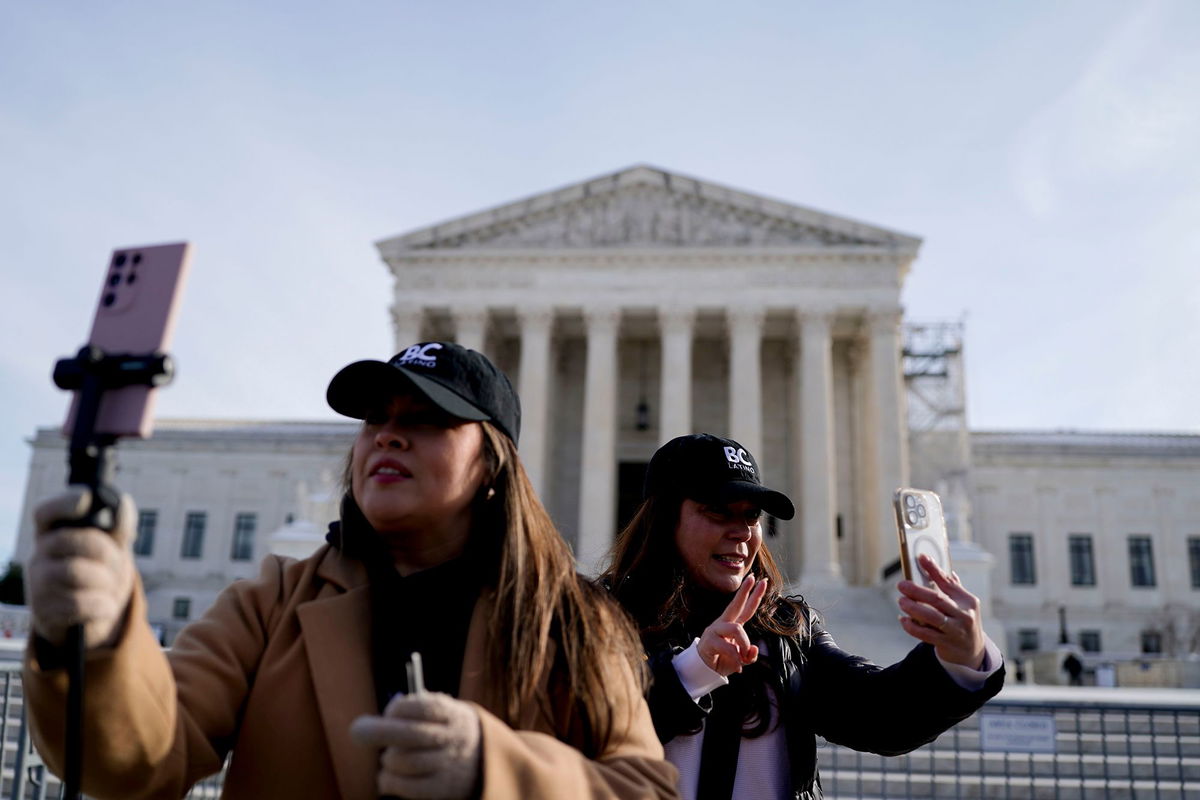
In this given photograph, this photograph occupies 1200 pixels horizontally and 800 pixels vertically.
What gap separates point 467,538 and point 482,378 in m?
0.41

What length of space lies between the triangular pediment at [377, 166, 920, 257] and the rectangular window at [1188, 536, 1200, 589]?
26.4 meters

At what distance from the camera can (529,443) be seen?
111 ft

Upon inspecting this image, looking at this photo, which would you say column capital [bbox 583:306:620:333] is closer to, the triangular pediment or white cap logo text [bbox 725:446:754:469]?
the triangular pediment

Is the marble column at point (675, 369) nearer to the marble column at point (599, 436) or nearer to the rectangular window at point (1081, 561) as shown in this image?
the marble column at point (599, 436)

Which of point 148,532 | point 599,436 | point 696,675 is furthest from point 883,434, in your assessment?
point 148,532

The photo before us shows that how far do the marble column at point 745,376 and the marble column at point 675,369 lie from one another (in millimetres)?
1602

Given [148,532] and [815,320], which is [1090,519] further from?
[148,532]

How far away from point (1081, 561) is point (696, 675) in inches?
1990

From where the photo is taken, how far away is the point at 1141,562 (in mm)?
46844

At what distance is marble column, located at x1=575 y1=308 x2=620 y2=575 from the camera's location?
3291cm

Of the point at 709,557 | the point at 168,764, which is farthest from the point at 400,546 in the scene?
the point at 709,557

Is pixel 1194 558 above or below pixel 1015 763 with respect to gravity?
above

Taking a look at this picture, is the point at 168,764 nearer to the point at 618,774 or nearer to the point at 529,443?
the point at 618,774

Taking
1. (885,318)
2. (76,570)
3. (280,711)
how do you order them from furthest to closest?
(885,318)
(280,711)
(76,570)
